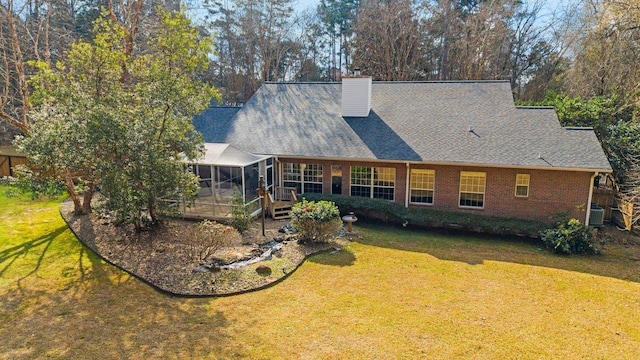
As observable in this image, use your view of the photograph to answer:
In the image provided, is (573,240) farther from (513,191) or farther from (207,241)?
(207,241)

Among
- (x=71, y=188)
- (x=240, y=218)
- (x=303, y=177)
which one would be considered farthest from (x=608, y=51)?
(x=71, y=188)

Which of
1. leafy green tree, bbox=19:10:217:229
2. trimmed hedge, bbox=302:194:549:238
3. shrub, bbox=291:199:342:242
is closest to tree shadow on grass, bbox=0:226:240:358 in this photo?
leafy green tree, bbox=19:10:217:229

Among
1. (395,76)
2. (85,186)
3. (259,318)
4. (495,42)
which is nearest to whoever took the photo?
(259,318)

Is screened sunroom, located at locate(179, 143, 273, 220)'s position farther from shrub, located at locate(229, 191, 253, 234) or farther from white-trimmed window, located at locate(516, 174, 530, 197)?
white-trimmed window, located at locate(516, 174, 530, 197)

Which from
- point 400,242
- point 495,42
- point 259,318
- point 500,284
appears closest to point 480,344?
point 500,284

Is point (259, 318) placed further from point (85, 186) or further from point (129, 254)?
point (85, 186)

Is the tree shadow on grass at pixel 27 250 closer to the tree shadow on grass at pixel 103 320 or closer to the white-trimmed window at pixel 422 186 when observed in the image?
the tree shadow on grass at pixel 103 320

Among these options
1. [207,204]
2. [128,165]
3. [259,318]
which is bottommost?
[259,318]
